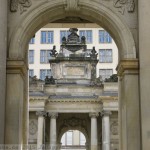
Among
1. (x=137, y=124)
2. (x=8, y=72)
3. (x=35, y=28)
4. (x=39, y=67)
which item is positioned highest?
(x=39, y=67)

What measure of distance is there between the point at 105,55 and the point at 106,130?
2575 cm

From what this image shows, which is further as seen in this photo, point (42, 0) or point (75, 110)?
point (75, 110)

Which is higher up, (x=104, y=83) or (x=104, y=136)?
(x=104, y=83)

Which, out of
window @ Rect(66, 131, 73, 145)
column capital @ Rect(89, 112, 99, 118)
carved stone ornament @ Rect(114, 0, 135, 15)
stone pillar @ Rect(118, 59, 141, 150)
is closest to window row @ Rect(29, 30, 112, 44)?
window @ Rect(66, 131, 73, 145)

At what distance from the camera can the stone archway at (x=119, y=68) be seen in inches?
A: 691

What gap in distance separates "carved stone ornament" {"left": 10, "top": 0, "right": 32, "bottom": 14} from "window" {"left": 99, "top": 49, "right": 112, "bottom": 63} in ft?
207

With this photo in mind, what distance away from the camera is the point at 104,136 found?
5859 centimetres

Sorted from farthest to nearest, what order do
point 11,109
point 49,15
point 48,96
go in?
point 48,96, point 49,15, point 11,109

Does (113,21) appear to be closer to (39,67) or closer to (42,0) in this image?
(42,0)

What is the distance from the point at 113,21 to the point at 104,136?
135 ft

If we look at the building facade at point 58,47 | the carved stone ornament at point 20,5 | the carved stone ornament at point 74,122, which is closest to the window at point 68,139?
the building facade at point 58,47

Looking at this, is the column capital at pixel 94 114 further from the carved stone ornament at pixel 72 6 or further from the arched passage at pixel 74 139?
the carved stone ornament at pixel 72 6

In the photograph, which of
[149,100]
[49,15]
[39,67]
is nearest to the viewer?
[149,100]

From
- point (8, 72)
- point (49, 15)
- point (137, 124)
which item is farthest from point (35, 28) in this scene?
point (137, 124)
